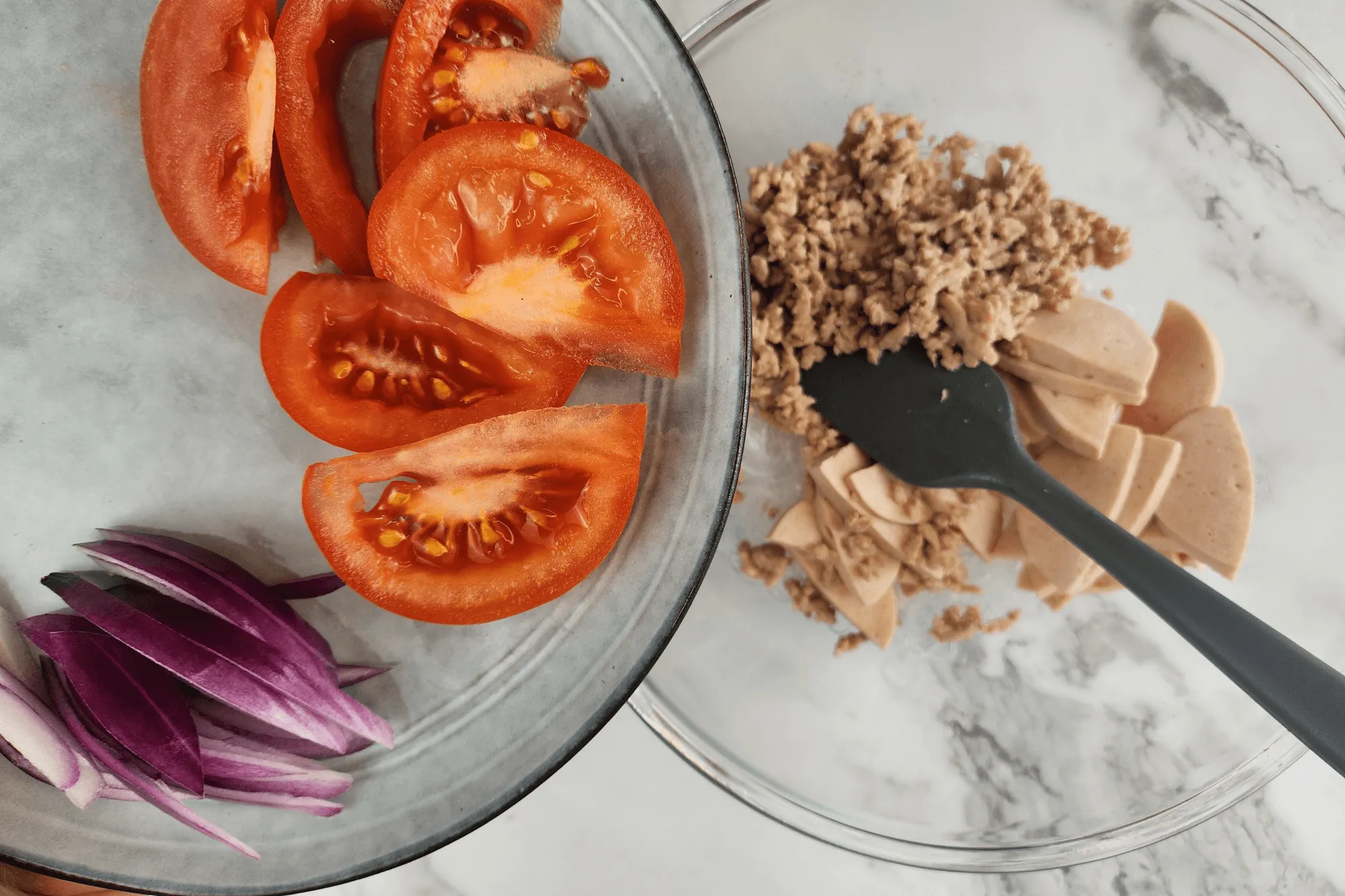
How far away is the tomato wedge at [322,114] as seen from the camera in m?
0.79

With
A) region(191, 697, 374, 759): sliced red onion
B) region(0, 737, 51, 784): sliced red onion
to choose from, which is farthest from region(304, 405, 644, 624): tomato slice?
region(0, 737, 51, 784): sliced red onion

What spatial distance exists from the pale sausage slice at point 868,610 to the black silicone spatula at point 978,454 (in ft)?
0.54

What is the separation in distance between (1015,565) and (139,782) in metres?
1.11

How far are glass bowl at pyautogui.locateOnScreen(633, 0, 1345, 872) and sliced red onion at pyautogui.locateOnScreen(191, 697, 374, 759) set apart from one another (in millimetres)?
381

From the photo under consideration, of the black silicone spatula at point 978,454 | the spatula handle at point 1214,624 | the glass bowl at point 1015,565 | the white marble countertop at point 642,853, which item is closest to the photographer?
the spatula handle at point 1214,624

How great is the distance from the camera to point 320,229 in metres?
0.85

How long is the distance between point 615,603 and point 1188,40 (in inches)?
40.9

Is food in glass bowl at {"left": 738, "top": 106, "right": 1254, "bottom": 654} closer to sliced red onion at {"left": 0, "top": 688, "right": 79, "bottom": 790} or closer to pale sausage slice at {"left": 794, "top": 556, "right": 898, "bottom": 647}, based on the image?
pale sausage slice at {"left": 794, "top": 556, "right": 898, "bottom": 647}

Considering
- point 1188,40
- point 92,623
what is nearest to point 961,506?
point 1188,40

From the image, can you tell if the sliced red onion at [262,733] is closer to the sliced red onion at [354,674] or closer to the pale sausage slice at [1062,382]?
the sliced red onion at [354,674]

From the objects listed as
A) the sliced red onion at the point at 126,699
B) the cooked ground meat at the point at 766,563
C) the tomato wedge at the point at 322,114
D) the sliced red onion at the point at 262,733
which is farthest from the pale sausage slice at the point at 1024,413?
the sliced red onion at the point at 126,699

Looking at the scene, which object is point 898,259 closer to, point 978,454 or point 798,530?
point 978,454

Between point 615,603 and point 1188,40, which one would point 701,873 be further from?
point 1188,40

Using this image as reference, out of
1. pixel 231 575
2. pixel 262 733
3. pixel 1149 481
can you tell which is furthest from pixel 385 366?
pixel 1149 481
